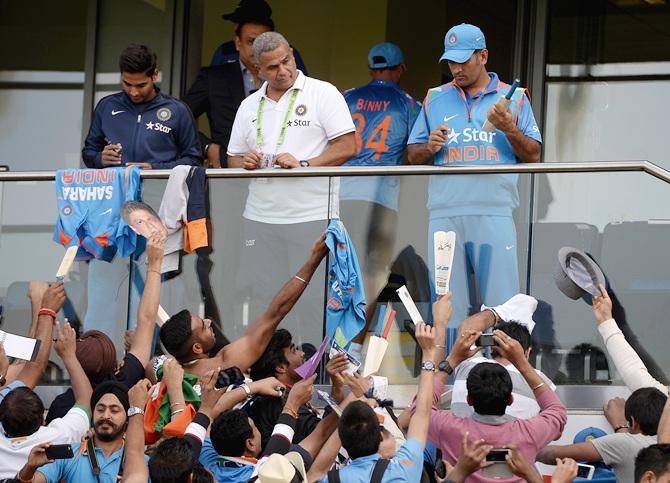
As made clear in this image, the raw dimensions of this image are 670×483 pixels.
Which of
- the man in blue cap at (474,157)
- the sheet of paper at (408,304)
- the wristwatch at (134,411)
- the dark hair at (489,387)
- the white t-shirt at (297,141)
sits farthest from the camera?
the white t-shirt at (297,141)

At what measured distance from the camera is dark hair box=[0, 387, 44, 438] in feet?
30.2

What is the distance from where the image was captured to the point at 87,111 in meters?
15.7

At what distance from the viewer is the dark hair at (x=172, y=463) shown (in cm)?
826

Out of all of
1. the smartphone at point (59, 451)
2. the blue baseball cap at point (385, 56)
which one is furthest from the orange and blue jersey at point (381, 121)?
the smartphone at point (59, 451)

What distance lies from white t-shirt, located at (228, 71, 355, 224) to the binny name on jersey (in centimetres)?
89

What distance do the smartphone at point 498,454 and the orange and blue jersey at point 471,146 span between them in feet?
7.22

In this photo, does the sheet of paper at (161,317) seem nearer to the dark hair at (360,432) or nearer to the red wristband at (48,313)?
the red wristband at (48,313)

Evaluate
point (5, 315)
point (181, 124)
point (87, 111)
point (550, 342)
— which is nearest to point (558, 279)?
point (550, 342)

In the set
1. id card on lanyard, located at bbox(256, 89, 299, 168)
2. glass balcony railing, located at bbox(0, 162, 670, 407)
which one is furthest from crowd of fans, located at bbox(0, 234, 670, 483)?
id card on lanyard, located at bbox(256, 89, 299, 168)

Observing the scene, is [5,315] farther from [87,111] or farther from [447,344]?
[87,111]

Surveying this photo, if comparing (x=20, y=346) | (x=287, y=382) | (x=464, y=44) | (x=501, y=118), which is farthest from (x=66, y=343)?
(x=464, y=44)

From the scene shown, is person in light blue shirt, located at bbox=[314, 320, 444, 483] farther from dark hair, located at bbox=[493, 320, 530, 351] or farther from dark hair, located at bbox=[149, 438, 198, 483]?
dark hair, located at bbox=[493, 320, 530, 351]

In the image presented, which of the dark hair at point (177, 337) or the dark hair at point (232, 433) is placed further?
the dark hair at point (177, 337)

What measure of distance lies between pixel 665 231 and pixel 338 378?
7.50 ft
